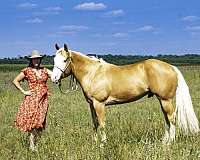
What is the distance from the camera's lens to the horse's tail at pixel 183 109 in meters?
8.27

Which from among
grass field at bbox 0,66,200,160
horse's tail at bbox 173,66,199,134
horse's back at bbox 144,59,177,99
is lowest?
grass field at bbox 0,66,200,160

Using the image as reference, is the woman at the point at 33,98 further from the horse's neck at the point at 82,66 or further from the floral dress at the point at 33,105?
the horse's neck at the point at 82,66

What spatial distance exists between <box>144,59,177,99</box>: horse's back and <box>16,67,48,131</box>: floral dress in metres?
2.12

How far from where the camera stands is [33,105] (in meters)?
7.61

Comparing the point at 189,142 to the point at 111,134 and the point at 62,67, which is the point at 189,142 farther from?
the point at 62,67

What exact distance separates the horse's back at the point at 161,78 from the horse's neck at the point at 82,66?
3.61ft

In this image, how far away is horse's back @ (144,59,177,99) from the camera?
8.18 metres

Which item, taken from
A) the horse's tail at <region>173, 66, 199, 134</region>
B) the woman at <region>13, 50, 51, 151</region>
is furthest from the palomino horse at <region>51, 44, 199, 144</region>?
the woman at <region>13, 50, 51, 151</region>

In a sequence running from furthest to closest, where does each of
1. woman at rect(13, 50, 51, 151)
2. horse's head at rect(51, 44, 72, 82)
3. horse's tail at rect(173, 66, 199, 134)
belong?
horse's tail at rect(173, 66, 199, 134), horse's head at rect(51, 44, 72, 82), woman at rect(13, 50, 51, 151)

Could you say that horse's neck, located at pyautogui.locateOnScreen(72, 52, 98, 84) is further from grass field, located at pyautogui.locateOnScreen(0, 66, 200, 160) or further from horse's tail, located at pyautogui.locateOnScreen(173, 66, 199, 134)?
horse's tail, located at pyautogui.locateOnScreen(173, 66, 199, 134)

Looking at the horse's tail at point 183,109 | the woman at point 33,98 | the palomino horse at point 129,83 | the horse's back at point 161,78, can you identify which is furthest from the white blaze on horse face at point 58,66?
the horse's tail at point 183,109

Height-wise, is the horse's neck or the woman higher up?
the horse's neck

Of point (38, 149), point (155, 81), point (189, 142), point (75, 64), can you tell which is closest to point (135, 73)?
point (155, 81)

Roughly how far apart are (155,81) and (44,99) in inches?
88.0
